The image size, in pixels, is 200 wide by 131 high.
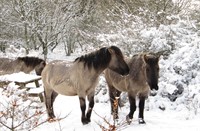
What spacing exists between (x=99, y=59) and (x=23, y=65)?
548 centimetres

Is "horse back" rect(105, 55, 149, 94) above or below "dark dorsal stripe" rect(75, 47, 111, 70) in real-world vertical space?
below

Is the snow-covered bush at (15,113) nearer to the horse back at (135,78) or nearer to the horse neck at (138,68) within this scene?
the horse back at (135,78)

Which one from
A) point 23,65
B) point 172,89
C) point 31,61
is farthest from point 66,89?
point 23,65

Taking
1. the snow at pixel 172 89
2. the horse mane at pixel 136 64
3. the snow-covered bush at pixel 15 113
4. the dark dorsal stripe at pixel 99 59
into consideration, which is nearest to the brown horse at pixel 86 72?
the dark dorsal stripe at pixel 99 59

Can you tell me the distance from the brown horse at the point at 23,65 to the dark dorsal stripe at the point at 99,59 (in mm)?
4179

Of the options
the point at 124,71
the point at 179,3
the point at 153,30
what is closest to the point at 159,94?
the point at 153,30

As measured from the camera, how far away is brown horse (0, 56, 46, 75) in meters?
10.9

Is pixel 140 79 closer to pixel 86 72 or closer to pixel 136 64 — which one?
pixel 136 64

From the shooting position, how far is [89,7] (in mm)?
26641

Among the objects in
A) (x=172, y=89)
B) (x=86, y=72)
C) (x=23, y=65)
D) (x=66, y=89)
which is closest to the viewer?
(x=86, y=72)

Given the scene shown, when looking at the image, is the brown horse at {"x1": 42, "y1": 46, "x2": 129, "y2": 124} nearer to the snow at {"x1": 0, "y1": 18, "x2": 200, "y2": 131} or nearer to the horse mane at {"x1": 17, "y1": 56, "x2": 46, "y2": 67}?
the snow at {"x1": 0, "y1": 18, "x2": 200, "y2": 131}

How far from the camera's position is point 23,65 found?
11.6 metres

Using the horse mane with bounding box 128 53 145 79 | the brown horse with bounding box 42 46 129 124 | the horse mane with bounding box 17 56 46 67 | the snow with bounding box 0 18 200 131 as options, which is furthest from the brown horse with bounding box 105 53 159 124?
the horse mane with bounding box 17 56 46 67

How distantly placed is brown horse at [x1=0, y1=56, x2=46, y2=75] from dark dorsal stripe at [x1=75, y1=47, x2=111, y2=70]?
13.7 ft
